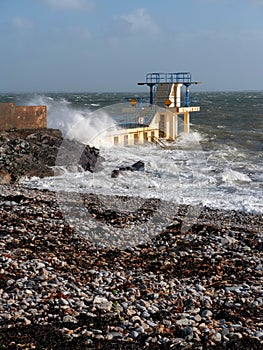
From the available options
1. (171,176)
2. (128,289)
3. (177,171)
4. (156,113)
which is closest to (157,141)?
(156,113)

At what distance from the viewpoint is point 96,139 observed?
2558 centimetres

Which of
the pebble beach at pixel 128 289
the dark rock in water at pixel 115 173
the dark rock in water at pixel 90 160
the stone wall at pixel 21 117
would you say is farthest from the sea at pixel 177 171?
the pebble beach at pixel 128 289

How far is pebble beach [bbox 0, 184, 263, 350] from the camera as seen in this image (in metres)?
5.28

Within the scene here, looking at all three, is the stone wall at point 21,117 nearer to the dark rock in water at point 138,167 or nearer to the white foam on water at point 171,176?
the white foam on water at point 171,176

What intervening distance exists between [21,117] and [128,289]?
52.9ft

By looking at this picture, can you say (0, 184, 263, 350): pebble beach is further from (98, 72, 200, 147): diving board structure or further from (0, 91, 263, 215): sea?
(98, 72, 200, 147): diving board structure

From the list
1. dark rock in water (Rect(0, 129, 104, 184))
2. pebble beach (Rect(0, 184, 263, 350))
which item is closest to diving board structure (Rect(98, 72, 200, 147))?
dark rock in water (Rect(0, 129, 104, 184))

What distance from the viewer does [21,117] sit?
21219 millimetres

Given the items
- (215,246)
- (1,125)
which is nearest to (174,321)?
(215,246)

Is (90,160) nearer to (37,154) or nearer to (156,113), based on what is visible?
(37,154)

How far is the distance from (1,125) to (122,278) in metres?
15.5

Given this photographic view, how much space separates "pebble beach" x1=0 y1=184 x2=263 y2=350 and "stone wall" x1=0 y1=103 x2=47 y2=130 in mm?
11613

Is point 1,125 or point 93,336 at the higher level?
point 1,125

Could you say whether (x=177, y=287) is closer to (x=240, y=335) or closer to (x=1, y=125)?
(x=240, y=335)
